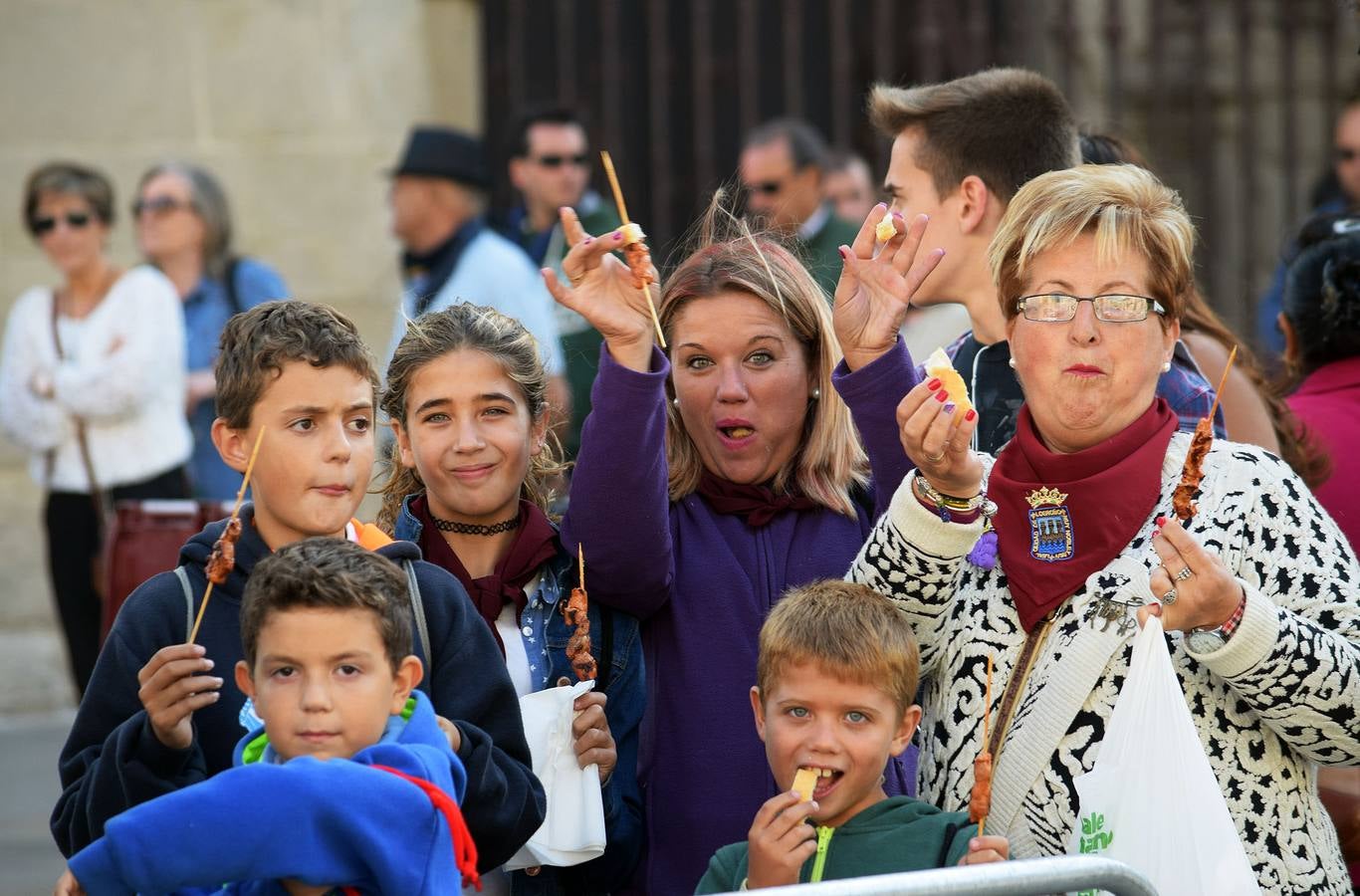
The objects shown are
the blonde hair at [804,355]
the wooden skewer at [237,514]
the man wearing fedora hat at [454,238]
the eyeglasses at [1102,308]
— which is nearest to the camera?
the wooden skewer at [237,514]

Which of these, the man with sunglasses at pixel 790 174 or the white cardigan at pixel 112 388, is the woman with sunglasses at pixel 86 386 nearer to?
the white cardigan at pixel 112 388

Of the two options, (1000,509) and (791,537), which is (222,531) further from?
(1000,509)

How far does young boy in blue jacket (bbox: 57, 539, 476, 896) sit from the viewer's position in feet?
8.53

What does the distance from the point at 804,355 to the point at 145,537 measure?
2.76 metres

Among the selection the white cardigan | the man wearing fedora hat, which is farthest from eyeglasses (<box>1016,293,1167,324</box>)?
the white cardigan

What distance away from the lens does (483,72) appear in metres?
8.78

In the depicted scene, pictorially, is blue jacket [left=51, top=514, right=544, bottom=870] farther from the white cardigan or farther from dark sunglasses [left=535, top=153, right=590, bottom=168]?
dark sunglasses [left=535, top=153, right=590, bottom=168]

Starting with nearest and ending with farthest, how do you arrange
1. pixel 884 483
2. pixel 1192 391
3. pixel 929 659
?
pixel 929 659 < pixel 884 483 < pixel 1192 391

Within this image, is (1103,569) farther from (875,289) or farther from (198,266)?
(198,266)

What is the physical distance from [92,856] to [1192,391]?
2162mm

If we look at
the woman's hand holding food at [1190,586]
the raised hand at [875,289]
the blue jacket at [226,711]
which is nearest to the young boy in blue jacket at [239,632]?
the blue jacket at [226,711]

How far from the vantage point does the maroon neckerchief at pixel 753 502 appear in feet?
11.7

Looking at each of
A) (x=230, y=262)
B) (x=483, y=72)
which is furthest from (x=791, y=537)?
(x=483, y=72)

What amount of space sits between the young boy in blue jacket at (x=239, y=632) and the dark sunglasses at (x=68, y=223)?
4.28 meters
